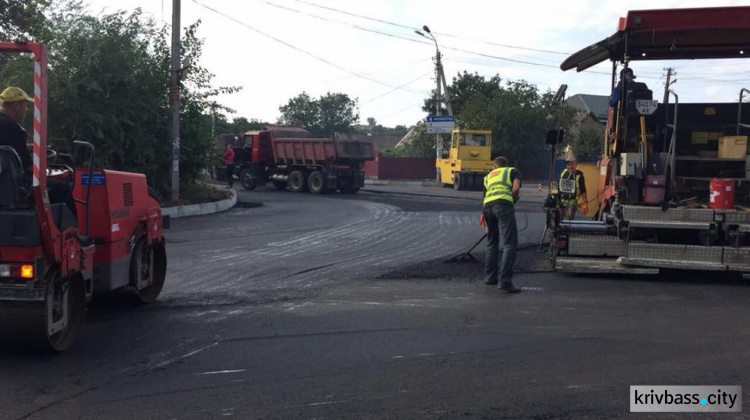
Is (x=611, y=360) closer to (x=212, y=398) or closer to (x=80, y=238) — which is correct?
(x=212, y=398)

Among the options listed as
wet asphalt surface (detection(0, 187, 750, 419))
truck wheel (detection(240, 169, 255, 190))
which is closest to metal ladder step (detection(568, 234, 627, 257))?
Result: wet asphalt surface (detection(0, 187, 750, 419))

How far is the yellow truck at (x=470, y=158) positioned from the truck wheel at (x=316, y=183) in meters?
7.26

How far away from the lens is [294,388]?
15.8ft

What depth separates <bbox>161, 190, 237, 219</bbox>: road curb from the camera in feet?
57.8

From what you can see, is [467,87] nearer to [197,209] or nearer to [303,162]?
[303,162]

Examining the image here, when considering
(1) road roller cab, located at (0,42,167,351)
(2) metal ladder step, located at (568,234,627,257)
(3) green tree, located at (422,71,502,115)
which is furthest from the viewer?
(3) green tree, located at (422,71,502,115)

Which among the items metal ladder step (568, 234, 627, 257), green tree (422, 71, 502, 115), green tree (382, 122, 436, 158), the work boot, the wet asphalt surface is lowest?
the wet asphalt surface

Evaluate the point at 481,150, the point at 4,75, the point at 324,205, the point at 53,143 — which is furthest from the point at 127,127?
the point at 481,150

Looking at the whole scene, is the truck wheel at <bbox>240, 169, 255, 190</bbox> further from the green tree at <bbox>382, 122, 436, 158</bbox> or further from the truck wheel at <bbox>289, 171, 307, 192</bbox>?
the green tree at <bbox>382, 122, 436, 158</bbox>

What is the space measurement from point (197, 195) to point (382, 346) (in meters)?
16.5

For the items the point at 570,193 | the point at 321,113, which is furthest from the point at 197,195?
the point at 321,113

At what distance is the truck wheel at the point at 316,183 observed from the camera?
90.7 feet

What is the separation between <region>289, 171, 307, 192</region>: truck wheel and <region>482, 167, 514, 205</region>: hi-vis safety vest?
2021 centimetres

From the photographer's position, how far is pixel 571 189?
1109 centimetres
